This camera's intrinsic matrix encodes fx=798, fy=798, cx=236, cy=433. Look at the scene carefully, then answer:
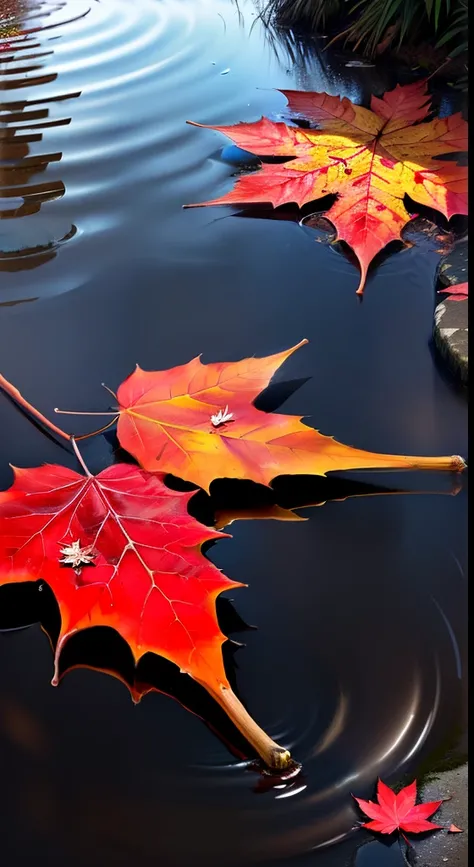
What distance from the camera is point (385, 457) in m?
0.89

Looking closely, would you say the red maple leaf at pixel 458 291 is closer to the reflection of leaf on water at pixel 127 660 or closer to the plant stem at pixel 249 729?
the reflection of leaf on water at pixel 127 660

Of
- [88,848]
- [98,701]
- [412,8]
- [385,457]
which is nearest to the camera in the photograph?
[88,848]

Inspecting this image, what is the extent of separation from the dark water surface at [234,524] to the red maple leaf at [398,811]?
0.7 inches

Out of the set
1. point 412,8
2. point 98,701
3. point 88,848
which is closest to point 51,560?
point 98,701

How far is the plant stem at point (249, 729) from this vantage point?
64 centimetres

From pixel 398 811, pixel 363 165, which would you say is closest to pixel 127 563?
pixel 398 811

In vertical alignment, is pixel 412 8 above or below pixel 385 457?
above

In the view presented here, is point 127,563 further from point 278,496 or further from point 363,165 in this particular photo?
point 363,165

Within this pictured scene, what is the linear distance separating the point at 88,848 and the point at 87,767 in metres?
0.07

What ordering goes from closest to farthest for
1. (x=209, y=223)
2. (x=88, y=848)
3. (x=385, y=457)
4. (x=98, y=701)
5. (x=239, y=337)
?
(x=88, y=848)
(x=98, y=701)
(x=385, y=457)
(x=239, y=337)
(x=209, y=223)

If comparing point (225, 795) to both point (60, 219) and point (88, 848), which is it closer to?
point (88, 848)

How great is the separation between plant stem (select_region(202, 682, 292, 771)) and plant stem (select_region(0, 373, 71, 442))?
1.51 ft

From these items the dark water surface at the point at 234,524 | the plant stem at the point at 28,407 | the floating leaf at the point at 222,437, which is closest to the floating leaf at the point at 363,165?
the dark water surface at the point at 234,524

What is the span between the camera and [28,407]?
107cm
